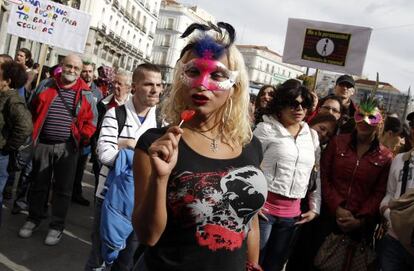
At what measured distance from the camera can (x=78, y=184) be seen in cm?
629

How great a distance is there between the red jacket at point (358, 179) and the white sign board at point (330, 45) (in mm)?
3045

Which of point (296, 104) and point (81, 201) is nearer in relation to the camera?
point (296, 104)

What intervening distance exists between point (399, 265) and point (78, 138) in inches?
130

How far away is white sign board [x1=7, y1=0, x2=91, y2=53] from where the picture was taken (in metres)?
7.35

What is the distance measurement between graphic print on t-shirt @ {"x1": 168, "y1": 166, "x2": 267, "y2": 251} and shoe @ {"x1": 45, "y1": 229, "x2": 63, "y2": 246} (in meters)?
3.20

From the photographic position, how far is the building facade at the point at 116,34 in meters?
35.3

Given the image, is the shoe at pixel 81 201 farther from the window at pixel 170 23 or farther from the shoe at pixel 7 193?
the window at pixel 170 23

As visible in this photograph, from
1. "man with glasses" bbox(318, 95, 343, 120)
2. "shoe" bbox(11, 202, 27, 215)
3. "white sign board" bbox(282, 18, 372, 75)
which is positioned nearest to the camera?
"man with glasses" bbox(318, 95, 343, 120)

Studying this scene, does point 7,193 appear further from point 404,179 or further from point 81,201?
point 404,179

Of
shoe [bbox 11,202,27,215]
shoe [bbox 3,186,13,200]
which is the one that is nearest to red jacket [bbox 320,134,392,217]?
shoe [bbox 11,202,27,215]

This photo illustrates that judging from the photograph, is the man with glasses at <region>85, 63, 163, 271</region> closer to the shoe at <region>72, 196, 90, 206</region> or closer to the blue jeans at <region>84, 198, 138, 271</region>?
the blue jeans at <region>84, 198, 138, 271</region>

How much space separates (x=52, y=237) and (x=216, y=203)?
330 cm

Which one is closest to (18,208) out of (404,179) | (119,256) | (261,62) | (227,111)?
Answer: (119,256)

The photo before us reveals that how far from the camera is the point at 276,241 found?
A: 356cm
